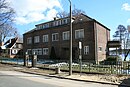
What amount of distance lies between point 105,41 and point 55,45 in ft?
34.2

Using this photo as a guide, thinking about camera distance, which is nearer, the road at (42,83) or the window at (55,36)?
the road at (42,83)

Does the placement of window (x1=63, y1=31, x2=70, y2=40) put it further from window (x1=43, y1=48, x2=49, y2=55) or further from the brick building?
window (x1=43, y1=48, x2=49, y2=55)

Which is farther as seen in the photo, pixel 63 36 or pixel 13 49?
pixel 13 49

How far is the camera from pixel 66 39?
45531mm

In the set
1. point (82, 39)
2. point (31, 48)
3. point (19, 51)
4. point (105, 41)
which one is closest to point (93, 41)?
point (82, 39)

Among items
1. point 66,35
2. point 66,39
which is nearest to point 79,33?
point 66,35

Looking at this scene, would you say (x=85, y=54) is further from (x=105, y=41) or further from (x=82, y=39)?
(x=105, y=41)

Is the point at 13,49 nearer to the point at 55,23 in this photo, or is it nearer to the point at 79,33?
the point at 55,23

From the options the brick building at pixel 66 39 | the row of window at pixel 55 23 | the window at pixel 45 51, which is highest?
the row of window at pixel 55 23

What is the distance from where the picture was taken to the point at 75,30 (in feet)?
143

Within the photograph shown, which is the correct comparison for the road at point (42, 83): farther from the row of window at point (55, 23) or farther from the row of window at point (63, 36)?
the row of window at point (55, 23)

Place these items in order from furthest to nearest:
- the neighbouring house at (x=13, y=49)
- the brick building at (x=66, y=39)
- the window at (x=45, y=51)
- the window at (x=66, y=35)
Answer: the neighbouring house at (x=13, y=49) → the window at (x=45, y=51) → the window at (x=66, y=35) → the brick building at (x=66, y=39)

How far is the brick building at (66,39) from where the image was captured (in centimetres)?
4028

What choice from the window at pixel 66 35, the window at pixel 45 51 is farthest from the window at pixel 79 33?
the window at pixel 45 51
